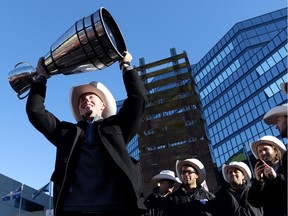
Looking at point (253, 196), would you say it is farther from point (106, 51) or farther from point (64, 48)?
point (64, 48)

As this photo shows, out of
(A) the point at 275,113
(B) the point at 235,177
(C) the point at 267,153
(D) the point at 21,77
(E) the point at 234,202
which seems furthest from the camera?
(B) the point at 235,177

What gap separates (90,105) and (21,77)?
2.35 ft

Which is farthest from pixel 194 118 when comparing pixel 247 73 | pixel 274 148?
pixel 274 148

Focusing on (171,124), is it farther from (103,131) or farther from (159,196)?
(103,131)

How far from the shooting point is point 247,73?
4669 centimetres

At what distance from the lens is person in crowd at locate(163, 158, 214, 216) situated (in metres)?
4.07

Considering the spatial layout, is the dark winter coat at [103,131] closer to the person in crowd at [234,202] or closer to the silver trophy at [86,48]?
the silver trophy at [86,48]

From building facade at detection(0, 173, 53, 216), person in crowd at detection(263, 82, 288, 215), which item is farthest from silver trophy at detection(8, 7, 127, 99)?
building facade at detection(0, 173, 53, 216)

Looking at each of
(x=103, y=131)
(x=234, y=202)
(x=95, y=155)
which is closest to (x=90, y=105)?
(x=103, y=131)

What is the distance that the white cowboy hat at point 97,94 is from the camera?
250 centimetres

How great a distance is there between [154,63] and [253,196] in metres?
36.8

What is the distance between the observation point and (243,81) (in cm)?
4719

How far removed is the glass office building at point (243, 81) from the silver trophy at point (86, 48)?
121 ft

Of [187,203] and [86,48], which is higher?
[86,48]
